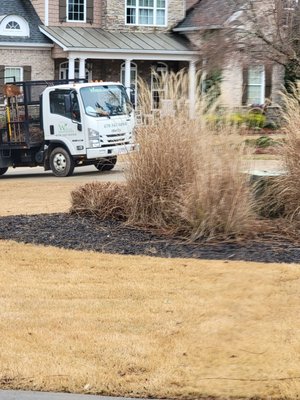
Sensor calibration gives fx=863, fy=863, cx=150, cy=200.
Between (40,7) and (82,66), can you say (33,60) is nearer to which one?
(82,66)

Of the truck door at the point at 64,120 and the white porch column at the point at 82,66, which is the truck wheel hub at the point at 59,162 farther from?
the white porch column at the point at 82,66

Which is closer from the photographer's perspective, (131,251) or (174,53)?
(131,251)

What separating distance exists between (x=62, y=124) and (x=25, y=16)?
52.5ft

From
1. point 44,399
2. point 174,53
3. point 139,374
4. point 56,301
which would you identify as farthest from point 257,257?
point 174,53

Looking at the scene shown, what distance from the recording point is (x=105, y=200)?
11.5 meters

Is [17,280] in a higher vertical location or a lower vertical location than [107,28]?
lower

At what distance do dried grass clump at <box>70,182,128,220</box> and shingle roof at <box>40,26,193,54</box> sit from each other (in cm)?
2329

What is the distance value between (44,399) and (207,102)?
6185 mm

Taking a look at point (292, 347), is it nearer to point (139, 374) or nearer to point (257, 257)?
point (139, 374)

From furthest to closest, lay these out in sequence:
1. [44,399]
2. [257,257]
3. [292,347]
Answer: [257,257] < [292,347] < [44,399]

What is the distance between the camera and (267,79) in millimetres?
37188

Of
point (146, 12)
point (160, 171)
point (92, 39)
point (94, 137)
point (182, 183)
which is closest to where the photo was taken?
point (182, 183)

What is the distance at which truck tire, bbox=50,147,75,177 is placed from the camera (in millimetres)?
21562

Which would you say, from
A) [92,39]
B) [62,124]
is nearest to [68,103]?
[62,124]
